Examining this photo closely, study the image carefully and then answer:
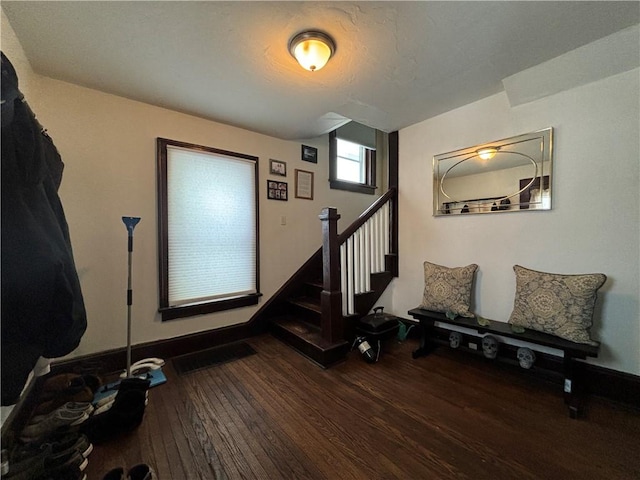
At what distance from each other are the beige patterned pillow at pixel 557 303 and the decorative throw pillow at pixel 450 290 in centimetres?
35

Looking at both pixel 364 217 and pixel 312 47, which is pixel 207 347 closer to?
pixel 364 217

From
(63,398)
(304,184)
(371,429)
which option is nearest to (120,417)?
(63,398)

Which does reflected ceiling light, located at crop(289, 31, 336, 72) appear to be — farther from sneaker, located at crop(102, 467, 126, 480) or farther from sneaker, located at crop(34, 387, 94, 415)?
sneaker, located at crop(34, 387, 94, 415)

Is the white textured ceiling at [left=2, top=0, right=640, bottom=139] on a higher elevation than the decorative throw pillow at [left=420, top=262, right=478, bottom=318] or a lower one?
higher

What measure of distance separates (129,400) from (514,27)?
3.23 metres

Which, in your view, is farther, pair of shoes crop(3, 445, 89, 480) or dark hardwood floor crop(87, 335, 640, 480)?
dark hardwood floor crop(87, 335, 640, 480)

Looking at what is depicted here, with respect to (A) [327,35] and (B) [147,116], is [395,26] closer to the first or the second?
(A) [327,35]

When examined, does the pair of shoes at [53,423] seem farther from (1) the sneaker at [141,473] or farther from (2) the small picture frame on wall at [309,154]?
(2) the small picture frame on wall at [309,154]

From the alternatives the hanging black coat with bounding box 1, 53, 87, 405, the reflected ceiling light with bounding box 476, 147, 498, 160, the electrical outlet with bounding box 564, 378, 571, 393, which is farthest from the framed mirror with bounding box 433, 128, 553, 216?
the hanging black coat with bounding box 1, 53, 87, 405

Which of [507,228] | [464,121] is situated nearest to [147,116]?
[464,121]

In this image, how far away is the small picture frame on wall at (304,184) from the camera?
3195 mm

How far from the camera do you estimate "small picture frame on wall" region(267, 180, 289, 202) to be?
295 centimetres

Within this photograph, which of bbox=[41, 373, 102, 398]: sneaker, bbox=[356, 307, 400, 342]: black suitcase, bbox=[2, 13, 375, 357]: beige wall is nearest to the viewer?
bbox=[41, 373, 102, 398]: sneaker

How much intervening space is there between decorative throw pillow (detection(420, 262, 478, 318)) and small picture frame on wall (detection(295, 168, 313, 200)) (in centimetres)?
183
